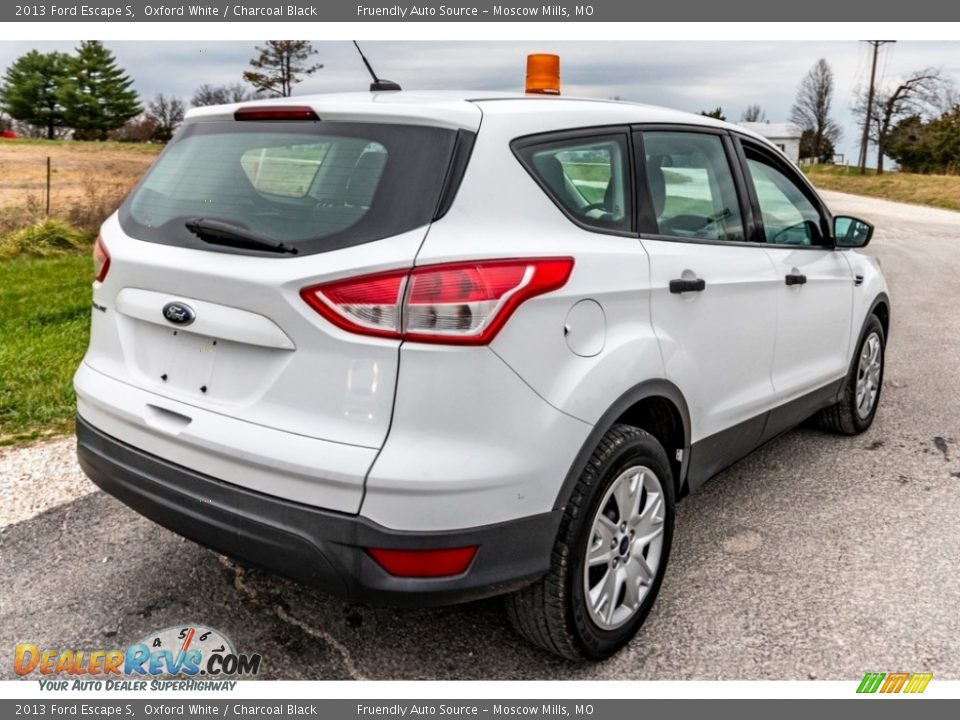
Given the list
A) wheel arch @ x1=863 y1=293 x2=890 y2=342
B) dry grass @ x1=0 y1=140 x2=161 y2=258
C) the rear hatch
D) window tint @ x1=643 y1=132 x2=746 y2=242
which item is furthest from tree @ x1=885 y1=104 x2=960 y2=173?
the rear hatch

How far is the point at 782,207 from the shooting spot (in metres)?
4.24

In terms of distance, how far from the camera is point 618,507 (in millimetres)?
2910

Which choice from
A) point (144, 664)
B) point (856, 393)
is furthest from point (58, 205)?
point (144, 664)

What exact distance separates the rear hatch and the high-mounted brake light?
22 mm

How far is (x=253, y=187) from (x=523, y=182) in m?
0.84

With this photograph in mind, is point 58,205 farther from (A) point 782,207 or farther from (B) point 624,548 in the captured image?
(B) point 624,548

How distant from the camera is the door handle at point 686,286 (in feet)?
10.3

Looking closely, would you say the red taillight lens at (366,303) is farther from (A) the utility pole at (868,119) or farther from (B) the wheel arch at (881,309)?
(A) the utility pole at (868,119)

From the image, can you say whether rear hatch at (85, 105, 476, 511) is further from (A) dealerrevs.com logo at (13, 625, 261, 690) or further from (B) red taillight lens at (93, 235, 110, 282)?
(A) dealerrevs.com logo at (13, 625, 261, 690)

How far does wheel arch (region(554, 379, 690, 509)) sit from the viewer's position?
8.71 feet

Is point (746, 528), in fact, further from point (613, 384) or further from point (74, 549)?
point (74, 549)

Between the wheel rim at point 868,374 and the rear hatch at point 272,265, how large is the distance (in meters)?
3.56

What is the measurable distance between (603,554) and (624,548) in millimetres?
126

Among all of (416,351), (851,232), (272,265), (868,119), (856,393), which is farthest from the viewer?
(868,119)
